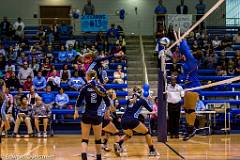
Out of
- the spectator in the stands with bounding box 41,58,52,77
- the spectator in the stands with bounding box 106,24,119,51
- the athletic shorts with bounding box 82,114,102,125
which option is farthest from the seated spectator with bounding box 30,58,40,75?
the athletic shorts with bounding box 82,114,102,125

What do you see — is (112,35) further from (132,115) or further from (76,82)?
(132,115)

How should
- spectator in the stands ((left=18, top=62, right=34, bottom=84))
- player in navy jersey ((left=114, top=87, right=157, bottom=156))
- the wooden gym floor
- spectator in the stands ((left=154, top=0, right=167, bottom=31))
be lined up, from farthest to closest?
spectator in the stands ((left=154, top=0, right=167, bottom=31)) → spectator in the stands ((left=18, top=62, right=34, bottom=84)) → player in navy jersey ((left=114, top=87, right=157, bottom=156)) → the wooden gym floor

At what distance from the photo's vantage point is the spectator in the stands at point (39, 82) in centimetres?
1930

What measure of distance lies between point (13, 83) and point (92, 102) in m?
9.94

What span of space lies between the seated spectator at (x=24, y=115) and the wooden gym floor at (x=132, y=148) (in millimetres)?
866

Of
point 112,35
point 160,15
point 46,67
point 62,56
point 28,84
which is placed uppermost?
point 160,15

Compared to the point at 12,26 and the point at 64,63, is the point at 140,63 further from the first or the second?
the point at 12,26

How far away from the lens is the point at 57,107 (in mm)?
18438

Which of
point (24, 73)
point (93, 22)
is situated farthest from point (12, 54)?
point (93, 22)

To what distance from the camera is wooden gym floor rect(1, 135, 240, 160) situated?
11.5 metres

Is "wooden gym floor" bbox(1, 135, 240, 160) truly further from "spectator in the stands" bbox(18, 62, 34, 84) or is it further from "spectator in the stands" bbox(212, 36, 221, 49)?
"spectator in the stands" bbox(212, 36, 221, 49)

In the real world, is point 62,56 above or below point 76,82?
above

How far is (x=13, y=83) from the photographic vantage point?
64.2 ft

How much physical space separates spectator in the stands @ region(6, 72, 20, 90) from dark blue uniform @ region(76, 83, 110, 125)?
383 inches
